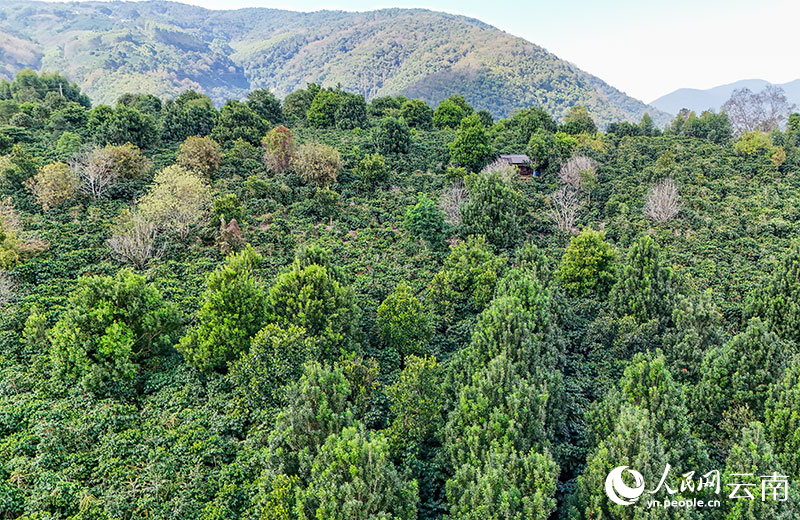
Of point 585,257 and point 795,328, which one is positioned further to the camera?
point 585,257

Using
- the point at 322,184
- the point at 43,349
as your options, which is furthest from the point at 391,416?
the point at 322,184

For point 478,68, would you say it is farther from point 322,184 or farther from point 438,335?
point 438,335

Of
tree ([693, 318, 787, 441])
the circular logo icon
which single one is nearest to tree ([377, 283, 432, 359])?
the circular logo icon

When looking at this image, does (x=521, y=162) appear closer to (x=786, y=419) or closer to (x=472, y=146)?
(x=472, y=146)

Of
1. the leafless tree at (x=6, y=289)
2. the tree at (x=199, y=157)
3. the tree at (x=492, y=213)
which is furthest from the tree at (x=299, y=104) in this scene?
the leafless tree at (x=6, y=289)

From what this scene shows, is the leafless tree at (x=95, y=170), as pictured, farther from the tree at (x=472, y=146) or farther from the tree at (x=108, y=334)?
the tree at (x=472, y=146)
